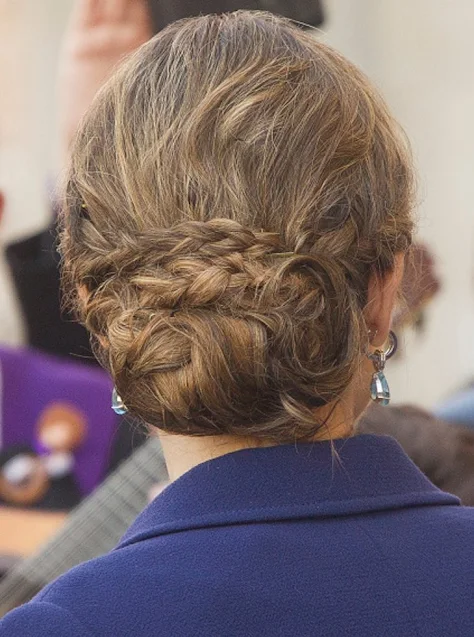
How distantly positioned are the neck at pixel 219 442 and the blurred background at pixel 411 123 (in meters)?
1.59

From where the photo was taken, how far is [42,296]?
2258 millimetres

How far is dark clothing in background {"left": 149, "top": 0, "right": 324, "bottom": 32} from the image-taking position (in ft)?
6.70

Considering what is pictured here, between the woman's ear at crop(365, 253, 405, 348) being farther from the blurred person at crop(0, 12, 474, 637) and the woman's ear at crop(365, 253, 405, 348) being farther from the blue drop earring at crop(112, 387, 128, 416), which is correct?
the blue drop earring at crop(112, 387, 128, 416)

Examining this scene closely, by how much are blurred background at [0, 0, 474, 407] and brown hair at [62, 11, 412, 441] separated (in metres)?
1.62

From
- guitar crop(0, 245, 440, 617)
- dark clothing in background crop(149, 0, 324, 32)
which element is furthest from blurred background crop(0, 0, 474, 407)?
guitar crop(0, 245, 440, 617)

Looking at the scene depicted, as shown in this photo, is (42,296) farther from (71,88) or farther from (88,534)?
(88,534)

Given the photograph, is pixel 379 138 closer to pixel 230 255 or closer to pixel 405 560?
pixel 230 255

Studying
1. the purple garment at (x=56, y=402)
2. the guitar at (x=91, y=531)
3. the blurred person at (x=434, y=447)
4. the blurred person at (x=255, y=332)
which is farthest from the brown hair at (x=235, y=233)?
the purple garment at (x=56, y=402)

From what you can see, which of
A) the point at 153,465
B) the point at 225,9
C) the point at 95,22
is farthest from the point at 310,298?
the point at 95,22

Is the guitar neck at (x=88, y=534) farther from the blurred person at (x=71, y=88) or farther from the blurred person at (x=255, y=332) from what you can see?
the blurred person at (x=255, y=332)

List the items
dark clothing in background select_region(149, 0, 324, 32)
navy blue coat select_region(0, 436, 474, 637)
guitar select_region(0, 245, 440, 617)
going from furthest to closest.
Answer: dark clothing in background select_region(149, 0, 324, 32) < guitar select_region(0, 245, 440, 617) < navy blue coat select_region(0, 436, 474, 637)

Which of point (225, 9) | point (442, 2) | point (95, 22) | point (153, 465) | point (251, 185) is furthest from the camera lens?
point (442, 2)

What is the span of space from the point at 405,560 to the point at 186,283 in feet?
0.78

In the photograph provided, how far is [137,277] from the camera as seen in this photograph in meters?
0.66
